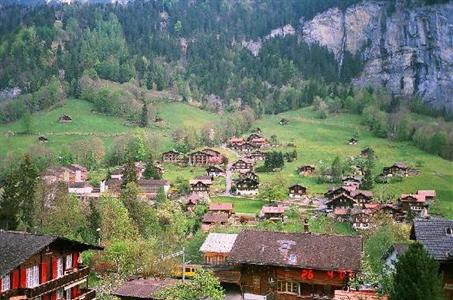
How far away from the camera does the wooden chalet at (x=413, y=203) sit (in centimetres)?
9488

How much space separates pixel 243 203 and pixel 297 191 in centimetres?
1138

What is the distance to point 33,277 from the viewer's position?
31.0 metres

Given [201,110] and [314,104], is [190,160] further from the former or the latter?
[314,104]

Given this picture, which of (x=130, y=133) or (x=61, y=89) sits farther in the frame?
(x=61, y=89)

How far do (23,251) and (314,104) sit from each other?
175173 millimetres

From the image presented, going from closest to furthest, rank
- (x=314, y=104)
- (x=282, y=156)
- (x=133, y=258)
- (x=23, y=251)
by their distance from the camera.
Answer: (x=23, y=251) → (x=133, y=258) → (x=282, y=156) → (x=314, y=104)

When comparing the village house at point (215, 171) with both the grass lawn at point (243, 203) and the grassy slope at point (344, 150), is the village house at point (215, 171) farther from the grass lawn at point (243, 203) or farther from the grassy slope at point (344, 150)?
the grass lawn at point (243, 203)

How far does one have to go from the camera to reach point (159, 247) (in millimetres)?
64875

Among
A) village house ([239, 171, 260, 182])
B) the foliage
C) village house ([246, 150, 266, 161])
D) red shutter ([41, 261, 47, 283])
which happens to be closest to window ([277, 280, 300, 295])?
the foliage

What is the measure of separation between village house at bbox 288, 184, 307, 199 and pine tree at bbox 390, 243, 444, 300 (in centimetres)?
8123

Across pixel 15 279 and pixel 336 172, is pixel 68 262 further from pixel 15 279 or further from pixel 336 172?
pixel 336 172

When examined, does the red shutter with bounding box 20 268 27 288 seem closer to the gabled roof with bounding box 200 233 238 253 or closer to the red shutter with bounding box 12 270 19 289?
the red shutter with bounding box 12 270 19 289

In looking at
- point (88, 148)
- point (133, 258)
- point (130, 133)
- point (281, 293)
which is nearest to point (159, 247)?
point (133, 258)

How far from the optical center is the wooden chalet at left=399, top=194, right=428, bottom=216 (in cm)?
9488
